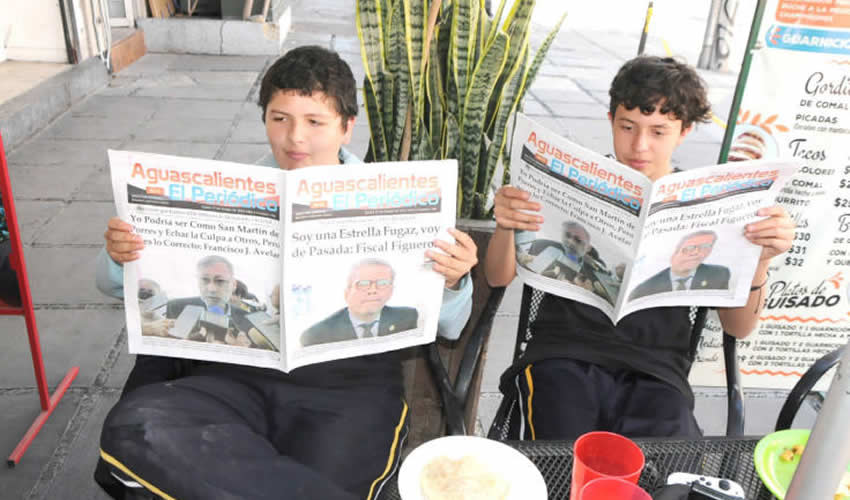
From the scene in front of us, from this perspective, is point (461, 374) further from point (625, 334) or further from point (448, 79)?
point (448, 79)

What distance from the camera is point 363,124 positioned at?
593cm

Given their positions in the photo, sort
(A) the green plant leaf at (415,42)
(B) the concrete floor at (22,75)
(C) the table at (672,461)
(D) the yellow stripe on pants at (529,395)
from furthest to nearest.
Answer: (B) the concrete floor at (22,75) → (A) the green plant leaf at (415,42) → (D) the yellow stripe on pants at (529,395) → (C) the table at (672,461)

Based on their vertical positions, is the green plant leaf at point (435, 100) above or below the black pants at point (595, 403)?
above

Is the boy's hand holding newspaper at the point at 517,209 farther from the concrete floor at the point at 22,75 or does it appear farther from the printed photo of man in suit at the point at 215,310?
the concrete floor at the point at 22,75

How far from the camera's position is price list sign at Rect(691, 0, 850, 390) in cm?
189

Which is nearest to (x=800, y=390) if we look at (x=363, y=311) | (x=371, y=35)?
(x=363, y=311)

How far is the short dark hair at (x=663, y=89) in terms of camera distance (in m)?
1.74

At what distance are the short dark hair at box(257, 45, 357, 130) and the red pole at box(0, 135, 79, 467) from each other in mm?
780

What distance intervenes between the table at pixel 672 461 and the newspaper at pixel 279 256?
1.16 ft

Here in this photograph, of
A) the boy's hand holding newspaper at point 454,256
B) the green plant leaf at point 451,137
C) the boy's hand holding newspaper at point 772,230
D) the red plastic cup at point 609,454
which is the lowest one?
the red plastic cup at point 609,454

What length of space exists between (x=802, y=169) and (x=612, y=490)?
4.96 feet

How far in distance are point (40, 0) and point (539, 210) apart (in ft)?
18.1

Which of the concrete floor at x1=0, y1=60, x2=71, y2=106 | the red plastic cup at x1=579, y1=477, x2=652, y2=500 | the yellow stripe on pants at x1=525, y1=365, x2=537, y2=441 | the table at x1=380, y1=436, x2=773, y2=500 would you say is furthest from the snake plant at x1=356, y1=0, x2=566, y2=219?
the concrete floor at x1=0, y1=60, x2=71, y2=106

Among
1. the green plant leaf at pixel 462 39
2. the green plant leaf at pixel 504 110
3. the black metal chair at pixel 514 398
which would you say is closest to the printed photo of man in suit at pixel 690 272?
the black metal chair at pixel 514 398
